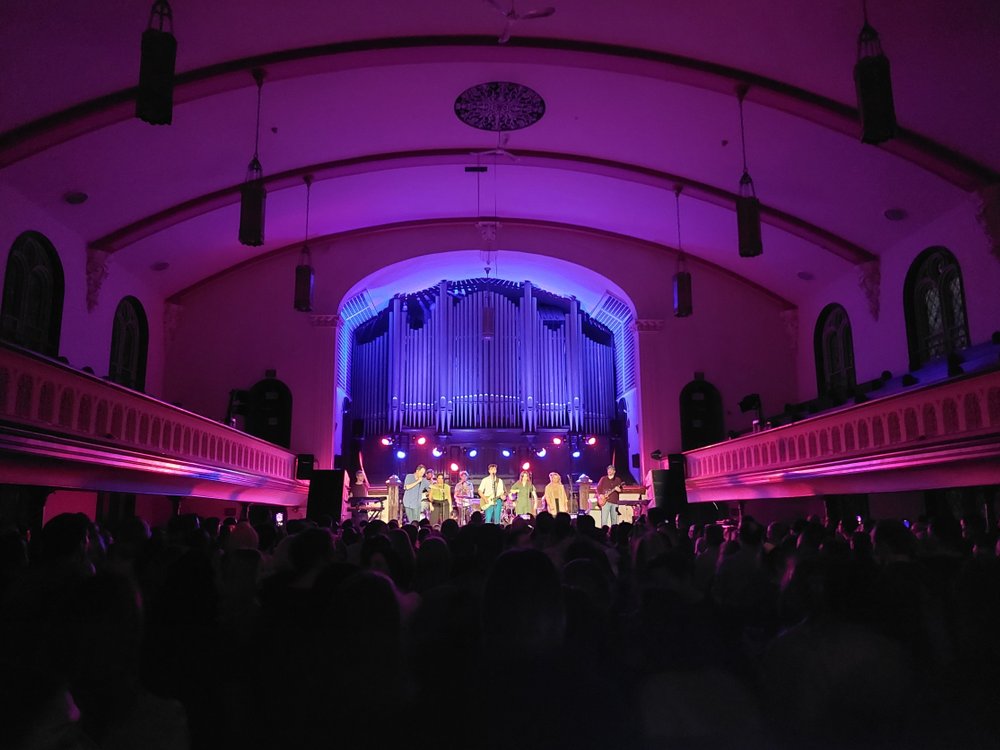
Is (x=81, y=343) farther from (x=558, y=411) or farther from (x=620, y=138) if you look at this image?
(x=558, y=411)

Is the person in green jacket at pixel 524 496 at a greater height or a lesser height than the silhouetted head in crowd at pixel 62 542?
greater

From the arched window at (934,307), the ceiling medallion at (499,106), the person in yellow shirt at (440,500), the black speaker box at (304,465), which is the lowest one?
the person in yellow shirt at (440,500)

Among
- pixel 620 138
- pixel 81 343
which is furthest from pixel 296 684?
pixel 81 343

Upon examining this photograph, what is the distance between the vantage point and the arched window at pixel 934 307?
12.4m

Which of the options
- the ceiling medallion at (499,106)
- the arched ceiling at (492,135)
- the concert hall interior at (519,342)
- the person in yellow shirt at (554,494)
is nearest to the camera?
the concert hall interior at (519,342)

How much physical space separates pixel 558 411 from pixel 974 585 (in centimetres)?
1813

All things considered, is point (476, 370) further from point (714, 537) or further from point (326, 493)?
point (714, 537)

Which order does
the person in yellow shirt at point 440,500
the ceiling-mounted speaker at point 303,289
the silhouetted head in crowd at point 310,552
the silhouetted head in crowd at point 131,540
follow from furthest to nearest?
the person in yellow shirt at point 440,500 → the ceiling-mounted speaker at point 303,289 → the silhouetted head in crowd at point 131,540 → the silhouetted head in crowd at point 310,552

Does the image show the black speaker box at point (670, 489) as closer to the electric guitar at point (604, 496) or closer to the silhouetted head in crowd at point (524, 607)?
the electric guitar at point (604, 496)

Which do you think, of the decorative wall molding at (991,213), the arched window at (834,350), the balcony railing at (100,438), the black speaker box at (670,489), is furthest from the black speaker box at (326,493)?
the decorative wall molding at (991,213)

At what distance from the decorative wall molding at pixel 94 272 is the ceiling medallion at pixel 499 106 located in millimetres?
6692

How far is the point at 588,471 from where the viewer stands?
67.5 ft

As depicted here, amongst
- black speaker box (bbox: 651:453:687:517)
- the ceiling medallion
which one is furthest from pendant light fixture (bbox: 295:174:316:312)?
black speaker box (bbox: 651:453:687:517)

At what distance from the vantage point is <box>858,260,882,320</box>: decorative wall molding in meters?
14.5
